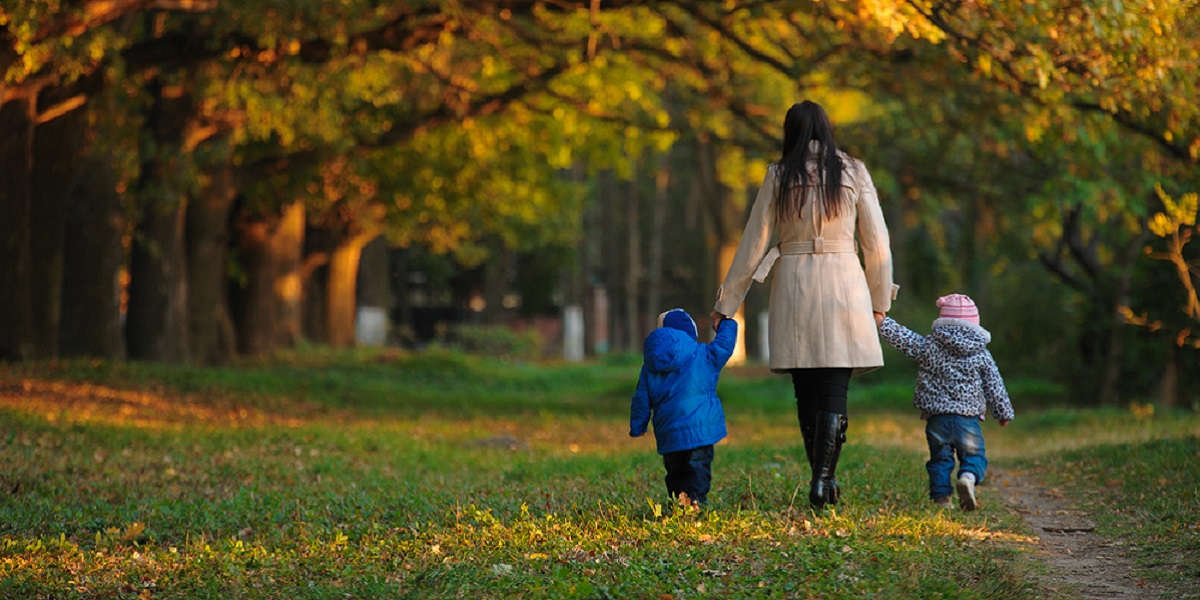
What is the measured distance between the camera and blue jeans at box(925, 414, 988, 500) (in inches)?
326

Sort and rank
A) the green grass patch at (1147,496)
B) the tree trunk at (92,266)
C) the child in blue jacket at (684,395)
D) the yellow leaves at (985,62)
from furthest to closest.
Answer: the tree trunk at (92,266)
the yellow leaves at (985,62)
the child in blue jacket at (684,395)
the green grass patch at (1147,496)

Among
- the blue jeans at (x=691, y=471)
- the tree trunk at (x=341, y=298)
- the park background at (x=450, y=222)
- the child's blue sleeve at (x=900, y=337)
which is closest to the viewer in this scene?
the blue jeans at (x=691, y=471)

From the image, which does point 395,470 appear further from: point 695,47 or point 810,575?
point 695,47

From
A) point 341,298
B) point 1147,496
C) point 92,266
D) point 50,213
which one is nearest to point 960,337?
point 1147,496

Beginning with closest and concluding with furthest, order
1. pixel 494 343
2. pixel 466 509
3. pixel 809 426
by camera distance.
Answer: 1. pixel 809 426
2. pixel 466 509
3. pixel 494 343

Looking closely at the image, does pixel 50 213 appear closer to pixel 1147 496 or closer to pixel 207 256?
pixel 207 256

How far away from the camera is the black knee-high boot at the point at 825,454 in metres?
7.56

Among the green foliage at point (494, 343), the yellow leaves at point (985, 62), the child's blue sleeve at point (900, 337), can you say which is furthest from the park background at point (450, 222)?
the green foliage at point (494, 343)

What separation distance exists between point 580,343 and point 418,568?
134ft

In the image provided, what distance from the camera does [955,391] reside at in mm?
8344

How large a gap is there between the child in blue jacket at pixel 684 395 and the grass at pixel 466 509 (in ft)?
1.23

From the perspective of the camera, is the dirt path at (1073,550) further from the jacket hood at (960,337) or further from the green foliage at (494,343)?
the green foliage at (494,343)

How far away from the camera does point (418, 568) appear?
21.5ft

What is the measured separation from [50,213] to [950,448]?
43.2 ft
